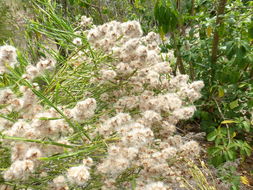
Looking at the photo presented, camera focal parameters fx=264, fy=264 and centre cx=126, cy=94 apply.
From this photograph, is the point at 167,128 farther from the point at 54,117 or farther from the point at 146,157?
the point at 54,117

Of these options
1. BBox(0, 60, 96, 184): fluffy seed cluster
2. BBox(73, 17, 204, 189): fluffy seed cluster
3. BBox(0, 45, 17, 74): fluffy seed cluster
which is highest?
BBox(0, 45, 17, 74): fluffy seed cluster

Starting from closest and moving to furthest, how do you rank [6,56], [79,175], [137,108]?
[79,175]
[6,56]
[137,108]

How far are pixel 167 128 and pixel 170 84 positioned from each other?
24cm

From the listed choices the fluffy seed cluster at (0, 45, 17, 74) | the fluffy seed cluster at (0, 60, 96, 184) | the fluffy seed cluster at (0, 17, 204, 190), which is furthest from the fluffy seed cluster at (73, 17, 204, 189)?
the fluffy seed cluster at (0, 45, 17, 74)

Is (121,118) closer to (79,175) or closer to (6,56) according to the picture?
(79,175)

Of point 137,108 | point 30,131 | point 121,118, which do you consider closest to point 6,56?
point 30,131

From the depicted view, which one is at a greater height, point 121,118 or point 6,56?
point 6,56

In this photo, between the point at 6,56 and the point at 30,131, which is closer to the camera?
the point at 30,131

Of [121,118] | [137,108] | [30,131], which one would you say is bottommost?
[137,108]

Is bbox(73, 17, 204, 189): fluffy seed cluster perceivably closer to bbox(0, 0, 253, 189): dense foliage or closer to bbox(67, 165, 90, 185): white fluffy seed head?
bbox(0, 0, 253, 189): dense foliage

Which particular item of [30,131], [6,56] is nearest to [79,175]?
[30,131]

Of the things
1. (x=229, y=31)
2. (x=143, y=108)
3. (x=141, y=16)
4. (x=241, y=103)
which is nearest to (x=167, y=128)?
(x=143, y=108)

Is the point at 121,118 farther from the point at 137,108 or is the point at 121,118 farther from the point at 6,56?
the point at 6,56

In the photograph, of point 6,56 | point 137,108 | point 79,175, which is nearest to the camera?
point 79,175
